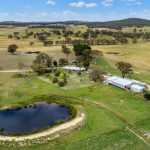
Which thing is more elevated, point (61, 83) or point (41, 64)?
point (41, 64)

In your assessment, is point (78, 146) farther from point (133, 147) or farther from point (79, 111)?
point (79, 111)

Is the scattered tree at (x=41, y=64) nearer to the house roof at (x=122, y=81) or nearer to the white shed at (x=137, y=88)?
the house roof at (x=122, y=81)

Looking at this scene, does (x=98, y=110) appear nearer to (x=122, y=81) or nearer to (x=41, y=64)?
(x=122, y=81)

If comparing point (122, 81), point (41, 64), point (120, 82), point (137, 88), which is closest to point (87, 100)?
point (120, 82)

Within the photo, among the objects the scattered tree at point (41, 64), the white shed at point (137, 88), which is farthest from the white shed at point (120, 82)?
the scattered tree at point (41, 64)

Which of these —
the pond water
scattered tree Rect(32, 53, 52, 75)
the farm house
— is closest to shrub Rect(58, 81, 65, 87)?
the pond water

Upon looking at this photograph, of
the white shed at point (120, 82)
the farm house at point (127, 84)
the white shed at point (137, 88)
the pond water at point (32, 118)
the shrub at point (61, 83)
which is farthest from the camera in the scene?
the shrub at point (61, 83)

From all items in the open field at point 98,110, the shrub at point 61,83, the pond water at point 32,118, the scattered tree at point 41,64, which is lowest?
A: the pond water at point 32,118

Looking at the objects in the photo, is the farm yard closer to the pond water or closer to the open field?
the open field
